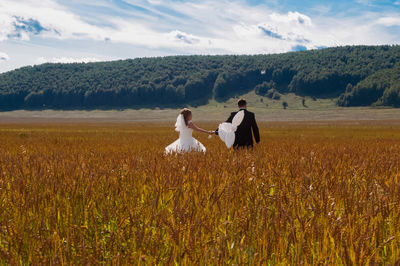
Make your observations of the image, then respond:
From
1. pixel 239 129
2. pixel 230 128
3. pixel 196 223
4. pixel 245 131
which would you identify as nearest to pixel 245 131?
pixel 245 131

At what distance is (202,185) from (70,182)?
1.75 m

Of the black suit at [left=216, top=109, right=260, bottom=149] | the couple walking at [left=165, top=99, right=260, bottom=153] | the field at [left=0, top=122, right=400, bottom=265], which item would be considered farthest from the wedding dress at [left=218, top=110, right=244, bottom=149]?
the field at [left=0, top=122, right=400, bottom=265]

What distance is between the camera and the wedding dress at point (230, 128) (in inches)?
449

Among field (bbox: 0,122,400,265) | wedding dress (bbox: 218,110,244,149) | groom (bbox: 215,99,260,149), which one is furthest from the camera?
groom (bbox: 215,99,260,149)

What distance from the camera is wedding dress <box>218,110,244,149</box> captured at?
37.4ft

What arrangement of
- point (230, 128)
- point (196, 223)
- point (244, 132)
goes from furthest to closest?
point (244, 132) < point (230, 128) < point (196, 223)

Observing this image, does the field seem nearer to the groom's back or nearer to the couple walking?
the couple walking

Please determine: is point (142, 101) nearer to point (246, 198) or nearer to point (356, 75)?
point (356, 75)

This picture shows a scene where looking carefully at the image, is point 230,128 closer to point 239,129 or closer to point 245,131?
point 239,129

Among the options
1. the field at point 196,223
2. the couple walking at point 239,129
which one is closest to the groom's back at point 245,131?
the couple walking at point 239,129

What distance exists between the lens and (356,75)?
624ft

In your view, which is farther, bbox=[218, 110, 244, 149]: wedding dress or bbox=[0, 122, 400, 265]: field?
bbox=[218, 110, 244, 149]: wedding dress

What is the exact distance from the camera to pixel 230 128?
1155 centimetres

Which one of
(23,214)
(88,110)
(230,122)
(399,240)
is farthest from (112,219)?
(88,110)
